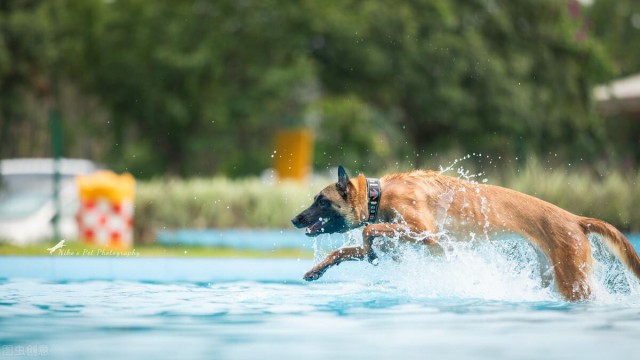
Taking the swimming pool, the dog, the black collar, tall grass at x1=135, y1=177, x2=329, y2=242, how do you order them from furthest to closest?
tall grass at x1=135, y1=177, x2=329, y2=242
the black collar
the dog
the swimming pool

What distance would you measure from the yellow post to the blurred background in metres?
0.04

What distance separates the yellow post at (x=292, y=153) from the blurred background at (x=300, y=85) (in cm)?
4

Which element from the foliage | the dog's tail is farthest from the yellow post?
the foliage

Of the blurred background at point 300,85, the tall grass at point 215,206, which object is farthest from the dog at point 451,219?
the blurred background at point 300,85

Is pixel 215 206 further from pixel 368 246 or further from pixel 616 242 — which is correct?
pixel 616 242

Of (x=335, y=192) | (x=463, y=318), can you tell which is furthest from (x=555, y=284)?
(x=335, y=192)

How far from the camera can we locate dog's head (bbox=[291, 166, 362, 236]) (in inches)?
300

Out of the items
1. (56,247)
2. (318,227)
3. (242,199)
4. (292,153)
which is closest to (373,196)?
(318,227)

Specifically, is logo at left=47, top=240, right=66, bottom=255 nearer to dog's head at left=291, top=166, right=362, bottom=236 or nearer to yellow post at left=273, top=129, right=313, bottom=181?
dog's head at left=291, top=166, right=362, bottom=236

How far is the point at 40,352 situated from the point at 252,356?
113 centimetres

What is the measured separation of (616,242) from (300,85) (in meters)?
15.5

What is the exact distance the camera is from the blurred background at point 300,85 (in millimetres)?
21797

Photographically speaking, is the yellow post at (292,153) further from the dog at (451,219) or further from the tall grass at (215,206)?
the dog at (451,219)

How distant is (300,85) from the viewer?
2236 centimetres
